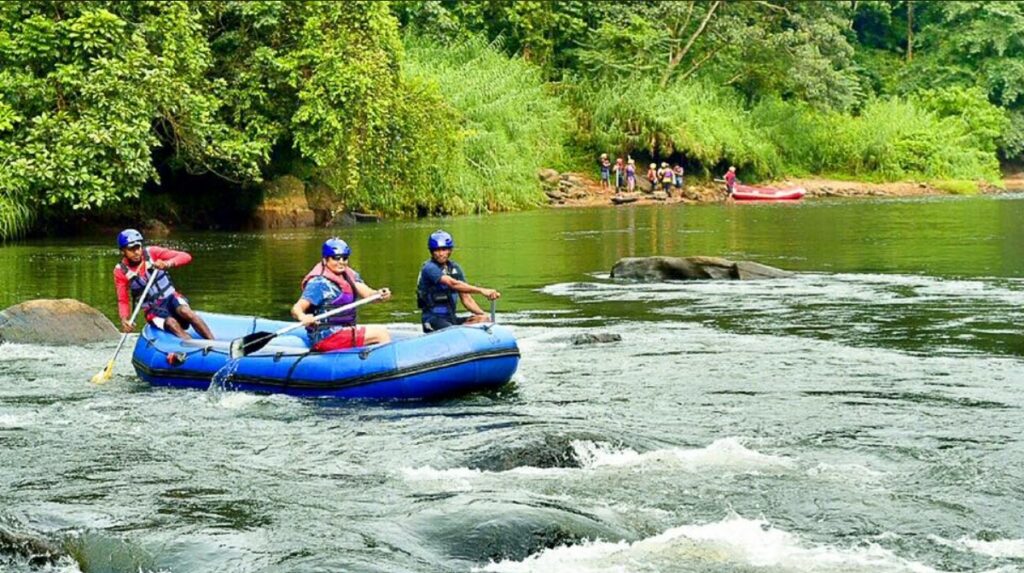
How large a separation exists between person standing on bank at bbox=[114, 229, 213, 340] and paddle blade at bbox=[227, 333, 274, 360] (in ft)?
4.68

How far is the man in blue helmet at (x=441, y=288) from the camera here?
538 inches

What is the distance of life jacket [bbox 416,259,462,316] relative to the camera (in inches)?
544

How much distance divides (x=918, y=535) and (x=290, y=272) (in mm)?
16257

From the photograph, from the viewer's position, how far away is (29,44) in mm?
30031

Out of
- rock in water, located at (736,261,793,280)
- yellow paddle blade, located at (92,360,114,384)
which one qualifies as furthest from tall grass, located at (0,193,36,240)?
yellow paddle blade, located at (92,360,114,384)

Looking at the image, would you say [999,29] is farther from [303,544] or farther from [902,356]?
[303,544]

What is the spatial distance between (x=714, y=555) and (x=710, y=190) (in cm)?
4317

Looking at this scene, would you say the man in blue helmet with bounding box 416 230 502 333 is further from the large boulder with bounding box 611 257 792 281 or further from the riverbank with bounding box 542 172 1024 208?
the riverbank with bounding box 542 172 1024 208

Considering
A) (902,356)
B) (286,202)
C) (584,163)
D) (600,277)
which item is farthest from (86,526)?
(584,163)

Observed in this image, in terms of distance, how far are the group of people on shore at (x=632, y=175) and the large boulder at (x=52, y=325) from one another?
3273 centimetres

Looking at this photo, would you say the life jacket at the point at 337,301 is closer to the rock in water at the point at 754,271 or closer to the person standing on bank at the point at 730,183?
the rock in water at the point at 754,271

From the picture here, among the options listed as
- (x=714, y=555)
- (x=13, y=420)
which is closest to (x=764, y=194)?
(x=13, y=420)

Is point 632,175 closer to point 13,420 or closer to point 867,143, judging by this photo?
point 867,143

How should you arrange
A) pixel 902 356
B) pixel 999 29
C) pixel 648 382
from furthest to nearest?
pixel 999 29
pixel 902 356
pixel 648 382
